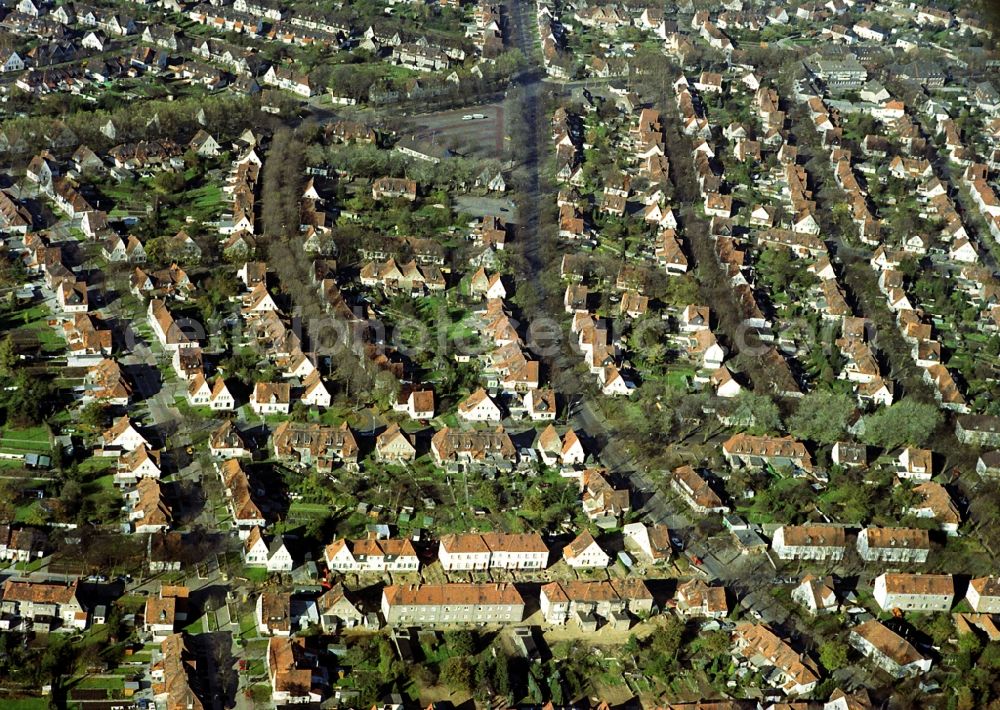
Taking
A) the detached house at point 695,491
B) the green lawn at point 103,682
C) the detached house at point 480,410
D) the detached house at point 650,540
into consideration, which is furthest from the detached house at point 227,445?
the detached house at point 695,491

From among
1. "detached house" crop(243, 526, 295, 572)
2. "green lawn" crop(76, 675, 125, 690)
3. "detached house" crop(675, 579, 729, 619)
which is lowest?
"detached house" crop(675, 579, 729, 619)

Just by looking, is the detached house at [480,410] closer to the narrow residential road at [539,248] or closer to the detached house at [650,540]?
the narrow residential road at [539,248]

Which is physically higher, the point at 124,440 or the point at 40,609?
the point at 124,440

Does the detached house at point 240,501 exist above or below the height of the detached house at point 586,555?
above

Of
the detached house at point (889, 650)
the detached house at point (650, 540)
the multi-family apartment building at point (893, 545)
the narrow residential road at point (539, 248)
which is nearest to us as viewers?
the detached house at point (889, 650)

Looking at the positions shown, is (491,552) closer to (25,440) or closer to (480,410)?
(480,410)

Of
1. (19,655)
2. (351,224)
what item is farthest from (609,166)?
(19,655)

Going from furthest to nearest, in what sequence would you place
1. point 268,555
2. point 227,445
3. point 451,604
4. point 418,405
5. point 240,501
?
point 418,405 → point 227,445 → point 240,501 → point 268,555 → point 451,604

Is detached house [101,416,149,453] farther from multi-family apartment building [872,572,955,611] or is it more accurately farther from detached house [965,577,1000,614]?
detached house [965,577,1000,614]

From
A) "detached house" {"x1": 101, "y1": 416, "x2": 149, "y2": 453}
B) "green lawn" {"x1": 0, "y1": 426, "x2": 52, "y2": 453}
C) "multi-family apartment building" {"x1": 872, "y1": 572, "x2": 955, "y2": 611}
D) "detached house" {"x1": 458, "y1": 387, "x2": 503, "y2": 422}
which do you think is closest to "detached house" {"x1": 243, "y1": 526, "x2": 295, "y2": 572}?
"detached house" {"x1": 101, "y1": 416, "x2": 149, "y2": 453}

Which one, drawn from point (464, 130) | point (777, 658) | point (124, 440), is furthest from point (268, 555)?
point (464, 130)

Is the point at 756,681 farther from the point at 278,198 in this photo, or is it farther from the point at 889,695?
the point at 278,198
